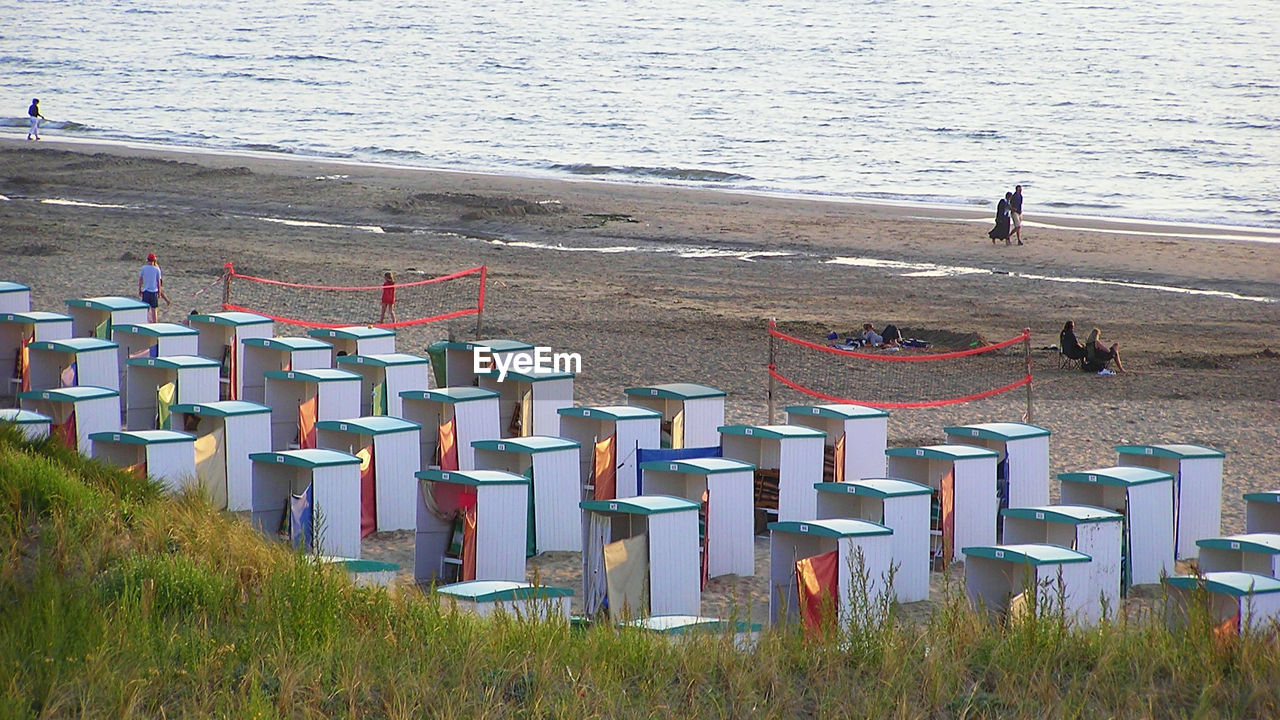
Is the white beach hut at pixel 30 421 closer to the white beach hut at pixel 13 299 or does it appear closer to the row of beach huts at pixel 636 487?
the row of beach huts at pixel 636 487

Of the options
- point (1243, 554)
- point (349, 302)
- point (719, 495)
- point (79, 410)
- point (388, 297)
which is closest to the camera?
→ point (1243, 554)

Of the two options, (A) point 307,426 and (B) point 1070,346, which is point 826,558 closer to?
(A) point 307,426

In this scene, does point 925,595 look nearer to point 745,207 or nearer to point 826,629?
point 826,629

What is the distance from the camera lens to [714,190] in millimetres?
45750

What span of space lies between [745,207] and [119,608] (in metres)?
33.8

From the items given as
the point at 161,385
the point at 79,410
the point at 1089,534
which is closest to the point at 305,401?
the point at 161,385

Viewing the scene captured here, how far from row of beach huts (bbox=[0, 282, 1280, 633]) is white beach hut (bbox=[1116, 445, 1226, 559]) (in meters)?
0.02

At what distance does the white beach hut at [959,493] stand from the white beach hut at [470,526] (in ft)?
11.9

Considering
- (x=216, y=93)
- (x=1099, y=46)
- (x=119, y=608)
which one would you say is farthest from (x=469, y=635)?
(x=1099, y=46)

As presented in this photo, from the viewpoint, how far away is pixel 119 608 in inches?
252

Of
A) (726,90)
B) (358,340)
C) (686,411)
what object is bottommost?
(686,411)

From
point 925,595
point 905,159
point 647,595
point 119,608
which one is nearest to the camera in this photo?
point 119,608

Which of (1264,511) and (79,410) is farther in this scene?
(79,410)

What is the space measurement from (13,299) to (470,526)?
10.9 m
